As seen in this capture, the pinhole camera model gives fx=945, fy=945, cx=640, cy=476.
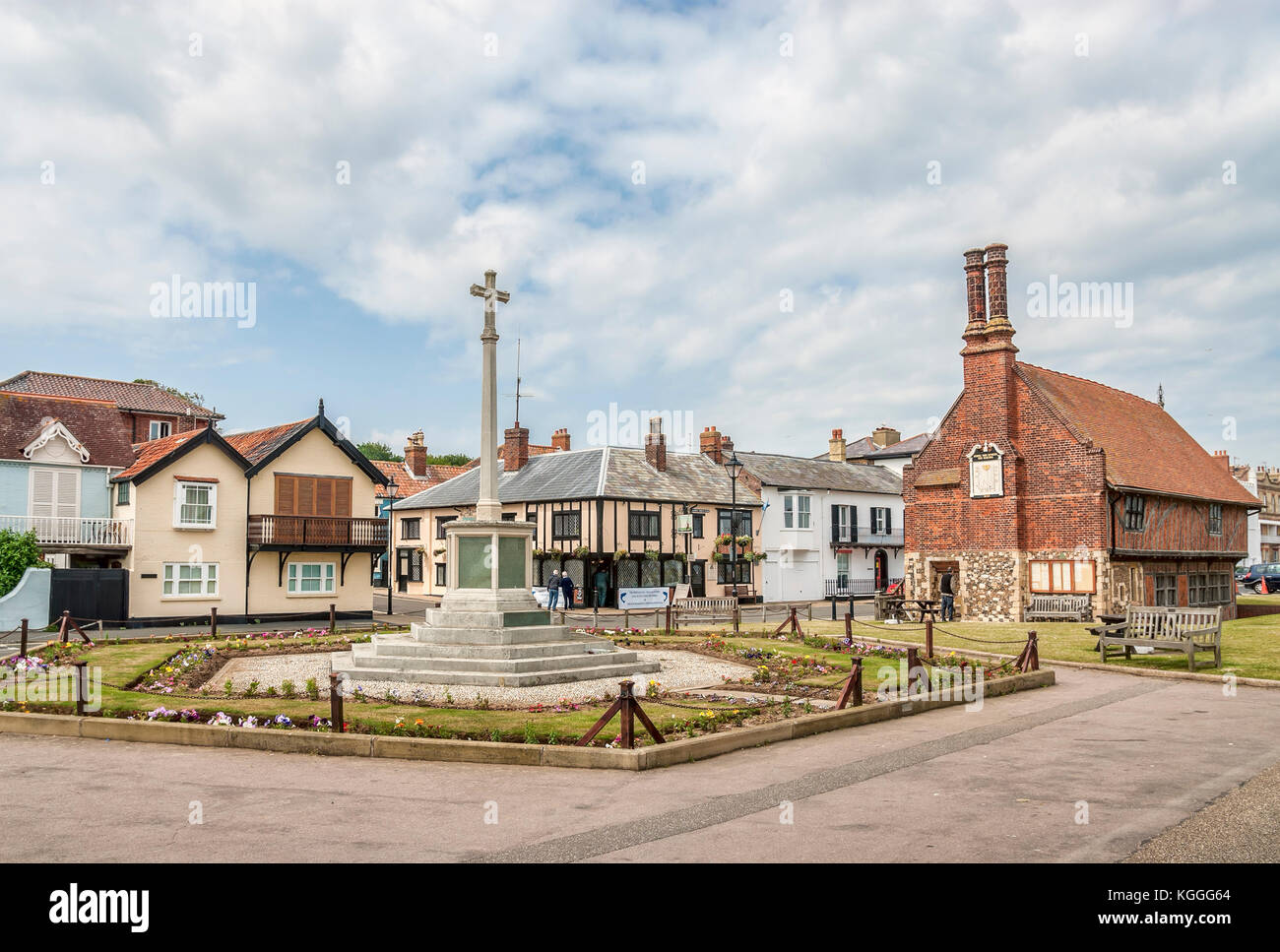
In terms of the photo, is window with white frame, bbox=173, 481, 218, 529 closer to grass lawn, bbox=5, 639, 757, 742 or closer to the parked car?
grass lawn, bbox=5, 639, 757, 742

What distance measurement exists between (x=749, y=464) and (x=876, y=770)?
4072 centimetres

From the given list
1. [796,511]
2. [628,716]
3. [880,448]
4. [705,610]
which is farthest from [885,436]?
[628,716]

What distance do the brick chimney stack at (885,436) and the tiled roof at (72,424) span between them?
49164mm

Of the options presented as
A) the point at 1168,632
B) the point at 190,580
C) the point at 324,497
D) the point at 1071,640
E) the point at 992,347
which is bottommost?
the point at 1071,640

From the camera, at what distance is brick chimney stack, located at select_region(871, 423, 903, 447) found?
68438 mm

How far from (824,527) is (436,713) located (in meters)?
41.1

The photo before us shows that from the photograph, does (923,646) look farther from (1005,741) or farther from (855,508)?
(855,508)

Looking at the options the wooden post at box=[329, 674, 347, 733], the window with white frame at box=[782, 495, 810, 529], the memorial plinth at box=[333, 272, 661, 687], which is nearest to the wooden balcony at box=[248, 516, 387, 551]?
the memorial plinth at box=[333, 272, 661, 687]

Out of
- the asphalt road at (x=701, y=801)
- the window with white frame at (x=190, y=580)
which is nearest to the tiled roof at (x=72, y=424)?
the window with white frame at (x=190, y=580)

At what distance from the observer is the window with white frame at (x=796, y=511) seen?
4947 centimetres

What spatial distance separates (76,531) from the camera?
104 feet

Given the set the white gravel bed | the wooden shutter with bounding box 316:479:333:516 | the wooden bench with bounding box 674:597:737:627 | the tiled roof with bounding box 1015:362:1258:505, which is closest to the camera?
the white gravel bed

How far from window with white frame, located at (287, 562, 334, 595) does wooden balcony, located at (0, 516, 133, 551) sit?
18.5 ft

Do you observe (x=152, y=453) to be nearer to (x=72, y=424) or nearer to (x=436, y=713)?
(x=72, y=424)
